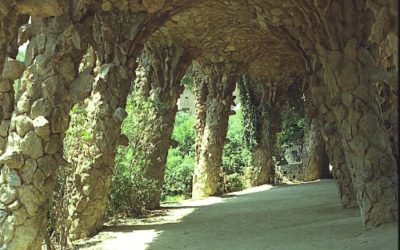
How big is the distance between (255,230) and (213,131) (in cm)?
681

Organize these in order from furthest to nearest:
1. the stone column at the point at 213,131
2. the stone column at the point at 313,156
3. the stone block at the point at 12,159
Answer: the stone column at the point at 313,156, the stone column at the point at 213,131, the stone block at the point at 12,159

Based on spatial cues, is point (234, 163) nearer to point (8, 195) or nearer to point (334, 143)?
point (334, 143)

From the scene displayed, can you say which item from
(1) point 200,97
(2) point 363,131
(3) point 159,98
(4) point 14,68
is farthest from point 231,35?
(4) point 14,68

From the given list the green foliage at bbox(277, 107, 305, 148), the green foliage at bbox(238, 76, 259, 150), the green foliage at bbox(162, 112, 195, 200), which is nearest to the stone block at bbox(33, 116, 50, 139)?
the green foliage at bbox(162, 112, 195, 200)

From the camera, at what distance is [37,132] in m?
4.02

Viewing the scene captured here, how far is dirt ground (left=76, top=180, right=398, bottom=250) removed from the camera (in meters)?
4.64

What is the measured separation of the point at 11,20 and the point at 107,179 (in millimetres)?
2938

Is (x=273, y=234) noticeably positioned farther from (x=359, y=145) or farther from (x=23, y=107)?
(x=23, y=107)

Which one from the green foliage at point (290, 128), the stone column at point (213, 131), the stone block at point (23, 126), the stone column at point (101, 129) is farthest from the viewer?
the green foliage at point (290, 128)

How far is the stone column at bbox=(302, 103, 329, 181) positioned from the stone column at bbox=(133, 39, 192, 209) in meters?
7.18

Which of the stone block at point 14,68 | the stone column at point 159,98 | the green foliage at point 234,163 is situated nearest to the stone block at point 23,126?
the stone block at point 14,68

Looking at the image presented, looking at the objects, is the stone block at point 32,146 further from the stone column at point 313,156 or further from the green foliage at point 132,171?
the stone column at point 313,156

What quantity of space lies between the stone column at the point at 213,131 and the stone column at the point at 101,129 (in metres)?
5.67

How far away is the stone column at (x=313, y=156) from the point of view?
1644 cm
